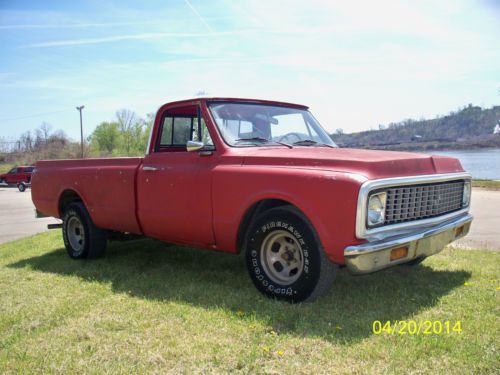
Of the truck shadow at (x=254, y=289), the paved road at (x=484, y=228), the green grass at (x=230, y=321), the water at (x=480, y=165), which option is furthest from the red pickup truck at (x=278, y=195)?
the water at (x=480, y=165)

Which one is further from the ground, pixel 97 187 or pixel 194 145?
pixel 194 145

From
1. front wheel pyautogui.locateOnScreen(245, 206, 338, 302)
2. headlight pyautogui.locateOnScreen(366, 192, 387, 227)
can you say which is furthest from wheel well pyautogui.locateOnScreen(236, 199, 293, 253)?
headlight pyautogui.locateOnScreen(366, 192, 387, 227)

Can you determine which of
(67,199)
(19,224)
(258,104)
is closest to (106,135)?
(19,224)

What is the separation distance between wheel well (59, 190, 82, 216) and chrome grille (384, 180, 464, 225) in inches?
176

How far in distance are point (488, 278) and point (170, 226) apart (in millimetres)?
3353

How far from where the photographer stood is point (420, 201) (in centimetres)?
413

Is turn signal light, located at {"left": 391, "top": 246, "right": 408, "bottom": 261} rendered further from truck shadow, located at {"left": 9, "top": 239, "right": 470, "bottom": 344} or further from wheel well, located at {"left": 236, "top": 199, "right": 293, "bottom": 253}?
wheel well, located at {"left": 236, "top": 199, "right": 293, "bottom": 253}

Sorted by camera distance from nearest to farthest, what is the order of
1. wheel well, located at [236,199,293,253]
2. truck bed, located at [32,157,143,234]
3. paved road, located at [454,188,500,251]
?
wheel well, located at [236,199,293,253]
truck bed, located at [32,157,143,234]
paved road, located at [454,188,500,251]

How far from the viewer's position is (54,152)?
2744 inches

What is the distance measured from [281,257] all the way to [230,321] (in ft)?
2.56

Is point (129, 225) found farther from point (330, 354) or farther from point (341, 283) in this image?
point (330, 354)

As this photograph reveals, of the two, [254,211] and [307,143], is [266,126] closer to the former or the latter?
[307,143]

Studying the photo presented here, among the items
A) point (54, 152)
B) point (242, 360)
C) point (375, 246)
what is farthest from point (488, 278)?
point (54, 152)

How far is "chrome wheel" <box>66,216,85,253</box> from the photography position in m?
6.48
